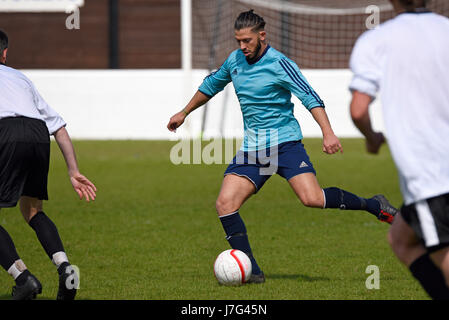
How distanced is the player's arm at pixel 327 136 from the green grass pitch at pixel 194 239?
101 cm

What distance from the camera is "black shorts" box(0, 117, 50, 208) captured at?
5023 millimetres

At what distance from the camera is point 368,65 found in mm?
3518

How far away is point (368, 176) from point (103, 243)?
632cm

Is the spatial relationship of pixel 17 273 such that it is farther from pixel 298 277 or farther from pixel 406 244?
pixel 406 244

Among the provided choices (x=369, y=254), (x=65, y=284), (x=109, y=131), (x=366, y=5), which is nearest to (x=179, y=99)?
(x=109, y=131)

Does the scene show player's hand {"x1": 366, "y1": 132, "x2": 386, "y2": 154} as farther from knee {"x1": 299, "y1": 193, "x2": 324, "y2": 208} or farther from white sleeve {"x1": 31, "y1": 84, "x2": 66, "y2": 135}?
white sleeve {"x1": 31, "y1": 84, "x2": 66, "y2": 135}

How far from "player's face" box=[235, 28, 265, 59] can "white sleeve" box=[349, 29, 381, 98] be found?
2.39 meters

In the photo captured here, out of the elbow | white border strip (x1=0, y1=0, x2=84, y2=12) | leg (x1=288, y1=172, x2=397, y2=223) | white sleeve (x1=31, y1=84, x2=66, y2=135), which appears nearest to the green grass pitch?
leg (x1=288, y1=172, x2=397, y2=223)

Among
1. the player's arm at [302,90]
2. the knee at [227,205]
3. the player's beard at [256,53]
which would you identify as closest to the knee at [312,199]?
the player's arm at [302,90]

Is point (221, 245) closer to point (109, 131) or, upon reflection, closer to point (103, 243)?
point (103, 243)

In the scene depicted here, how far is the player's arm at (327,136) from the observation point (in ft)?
17.9

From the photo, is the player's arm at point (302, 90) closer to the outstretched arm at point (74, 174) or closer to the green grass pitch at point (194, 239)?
the green grass pitch at point (194, 239)

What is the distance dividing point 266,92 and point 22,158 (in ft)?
6.43

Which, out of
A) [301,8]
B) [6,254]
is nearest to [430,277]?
[6,254]
